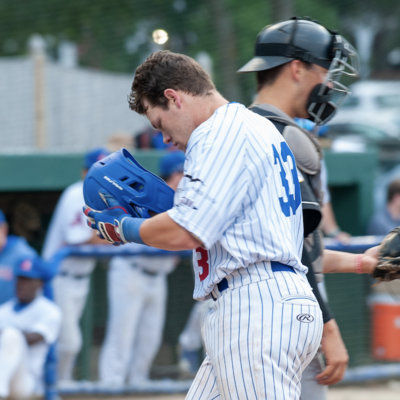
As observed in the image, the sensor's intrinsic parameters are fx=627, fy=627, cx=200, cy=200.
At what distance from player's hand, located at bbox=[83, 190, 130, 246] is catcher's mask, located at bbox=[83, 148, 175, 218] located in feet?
0.05

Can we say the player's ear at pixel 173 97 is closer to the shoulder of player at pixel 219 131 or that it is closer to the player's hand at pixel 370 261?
the shoulder of player at pixel 219 131

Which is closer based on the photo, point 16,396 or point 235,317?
point 235,317

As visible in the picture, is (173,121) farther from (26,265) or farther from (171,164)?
(171,164)

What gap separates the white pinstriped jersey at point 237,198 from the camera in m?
1.76

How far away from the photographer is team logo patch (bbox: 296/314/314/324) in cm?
186

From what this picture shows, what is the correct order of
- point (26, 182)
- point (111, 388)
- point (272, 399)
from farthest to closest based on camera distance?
point (26, 182) → point (111, 388) → point (272, 399)

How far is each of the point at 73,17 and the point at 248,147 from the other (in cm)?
705

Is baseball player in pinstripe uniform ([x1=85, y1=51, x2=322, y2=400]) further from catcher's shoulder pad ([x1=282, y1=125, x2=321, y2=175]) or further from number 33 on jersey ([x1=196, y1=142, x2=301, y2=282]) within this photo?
catcher's shoulder pad ([x1=282, y1=125, x2=321, y2=175])

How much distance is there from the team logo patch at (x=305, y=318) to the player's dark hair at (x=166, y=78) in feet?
A: 2.41

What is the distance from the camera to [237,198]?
179 centimetres

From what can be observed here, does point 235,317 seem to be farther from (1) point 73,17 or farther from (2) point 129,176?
(1) point 73,17

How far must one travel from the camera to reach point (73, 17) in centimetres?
825

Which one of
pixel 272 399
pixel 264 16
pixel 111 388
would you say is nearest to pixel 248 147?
pixel 272 399

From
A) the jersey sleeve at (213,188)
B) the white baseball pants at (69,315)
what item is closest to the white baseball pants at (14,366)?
the white baseball pants at (69,315)
